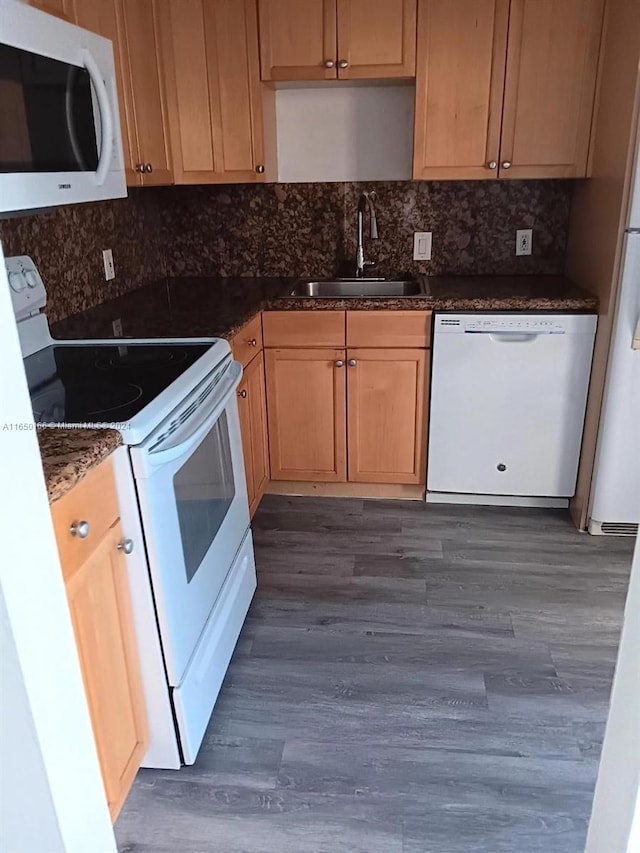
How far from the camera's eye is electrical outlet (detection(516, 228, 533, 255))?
9.96 ft

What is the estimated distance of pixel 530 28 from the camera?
2504mm

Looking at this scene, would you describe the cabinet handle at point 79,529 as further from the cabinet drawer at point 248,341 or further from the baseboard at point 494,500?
the baseboard at point 494,500

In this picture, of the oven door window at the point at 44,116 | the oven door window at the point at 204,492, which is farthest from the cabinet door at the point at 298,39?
the oven door window at the point at 204,492

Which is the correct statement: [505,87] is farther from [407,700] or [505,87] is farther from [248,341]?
[407,700]

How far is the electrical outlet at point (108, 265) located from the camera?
106 inches

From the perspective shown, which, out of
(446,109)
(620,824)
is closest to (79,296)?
(446,109)

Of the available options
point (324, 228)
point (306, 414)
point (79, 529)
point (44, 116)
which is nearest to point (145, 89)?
point (324, 228)

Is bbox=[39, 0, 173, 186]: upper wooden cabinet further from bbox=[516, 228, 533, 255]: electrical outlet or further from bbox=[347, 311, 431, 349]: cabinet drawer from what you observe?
bbox=[516, 228, 533, 255]: electrical outlet

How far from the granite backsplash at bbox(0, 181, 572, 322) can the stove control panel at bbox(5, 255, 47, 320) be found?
2.53 feet

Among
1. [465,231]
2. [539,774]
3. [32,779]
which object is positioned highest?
[465,231]

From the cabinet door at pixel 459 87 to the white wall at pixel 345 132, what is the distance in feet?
1.15

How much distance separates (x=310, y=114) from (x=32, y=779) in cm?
282

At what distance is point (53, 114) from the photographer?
5.22 ft

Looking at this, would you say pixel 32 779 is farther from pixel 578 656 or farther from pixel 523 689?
pixel 578 656
